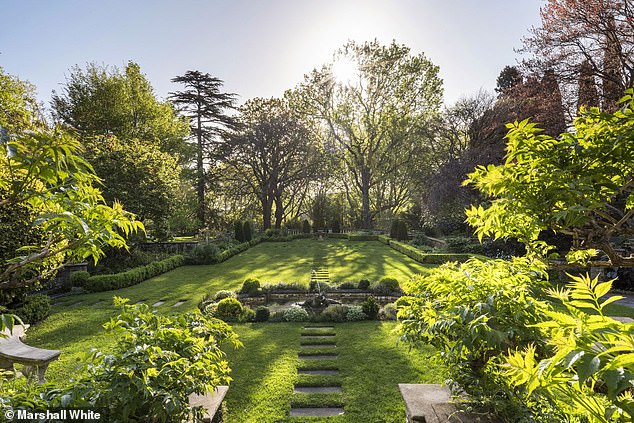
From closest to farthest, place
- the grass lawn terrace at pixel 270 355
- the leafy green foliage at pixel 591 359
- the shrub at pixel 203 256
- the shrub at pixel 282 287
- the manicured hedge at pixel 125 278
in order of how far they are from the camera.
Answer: the leafy green foliage at pixel 591 359 < the grass lawn terrace at pixel 270 355 < the shrub at pixel 282 287 < the manicured hedge at pixel 125 278 < the shrub at pixel 203 256

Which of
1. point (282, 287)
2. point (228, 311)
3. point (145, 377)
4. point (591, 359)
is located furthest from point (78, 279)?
point (591, 359)

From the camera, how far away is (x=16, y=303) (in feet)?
31.2

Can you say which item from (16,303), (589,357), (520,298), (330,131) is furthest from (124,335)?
(330,131)

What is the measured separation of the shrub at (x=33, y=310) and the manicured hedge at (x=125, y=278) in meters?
3.21

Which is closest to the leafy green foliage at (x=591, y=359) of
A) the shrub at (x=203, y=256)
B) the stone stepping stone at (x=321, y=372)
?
the stone stepping stone at (x=321, y=372)

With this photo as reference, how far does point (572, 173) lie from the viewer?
91.8 inches

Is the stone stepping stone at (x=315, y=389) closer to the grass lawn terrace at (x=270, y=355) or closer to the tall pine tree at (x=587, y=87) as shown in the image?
the grass lawn terrace at (x=270, y=355)

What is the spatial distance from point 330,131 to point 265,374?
30.4 meters

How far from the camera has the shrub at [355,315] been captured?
31.8ft

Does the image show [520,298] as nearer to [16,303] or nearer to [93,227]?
[93,227]

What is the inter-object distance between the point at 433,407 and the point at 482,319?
161cm

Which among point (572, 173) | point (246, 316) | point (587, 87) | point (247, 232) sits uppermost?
point (587, 87)

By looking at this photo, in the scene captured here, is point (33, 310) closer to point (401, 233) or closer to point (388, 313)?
point (388, 313)

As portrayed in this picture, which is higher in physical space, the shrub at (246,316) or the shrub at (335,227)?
the shrub at (335,227)
